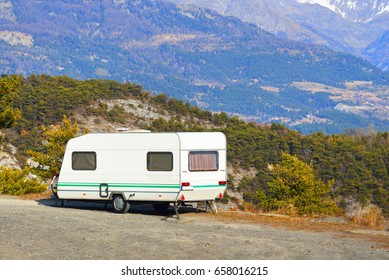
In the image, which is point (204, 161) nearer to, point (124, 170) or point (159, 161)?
point (159, 161)

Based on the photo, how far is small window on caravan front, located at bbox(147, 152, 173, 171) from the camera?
23766 millimetres

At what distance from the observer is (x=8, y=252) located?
16641mm

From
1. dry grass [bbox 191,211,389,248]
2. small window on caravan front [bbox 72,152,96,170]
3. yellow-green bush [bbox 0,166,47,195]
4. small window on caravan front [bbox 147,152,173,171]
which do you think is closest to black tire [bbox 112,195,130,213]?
small window on caravan front [bbox 72,152,96,170]

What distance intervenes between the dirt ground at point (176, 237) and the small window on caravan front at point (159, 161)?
155 cm

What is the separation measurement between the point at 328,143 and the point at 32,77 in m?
45.4

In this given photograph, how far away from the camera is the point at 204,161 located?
24.1 m

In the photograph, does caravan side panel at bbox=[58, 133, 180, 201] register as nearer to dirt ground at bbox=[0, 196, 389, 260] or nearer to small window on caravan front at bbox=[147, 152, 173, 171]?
small window on caravan front at bbox=[147, 152, 173, 171]

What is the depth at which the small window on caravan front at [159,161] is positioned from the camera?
23.8 metres

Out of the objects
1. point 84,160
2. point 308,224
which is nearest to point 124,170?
point 84,160

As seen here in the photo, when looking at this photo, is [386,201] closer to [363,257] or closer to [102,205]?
[102,205]

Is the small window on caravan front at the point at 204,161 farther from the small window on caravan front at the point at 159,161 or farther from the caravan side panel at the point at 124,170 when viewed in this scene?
the small window on caravan front at the point at 159,161

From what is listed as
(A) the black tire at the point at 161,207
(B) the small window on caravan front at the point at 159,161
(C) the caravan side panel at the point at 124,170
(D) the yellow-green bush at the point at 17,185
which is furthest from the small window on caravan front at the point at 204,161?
(D) the yellow-green bush at the point at 17,185

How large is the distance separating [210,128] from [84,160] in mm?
85315
